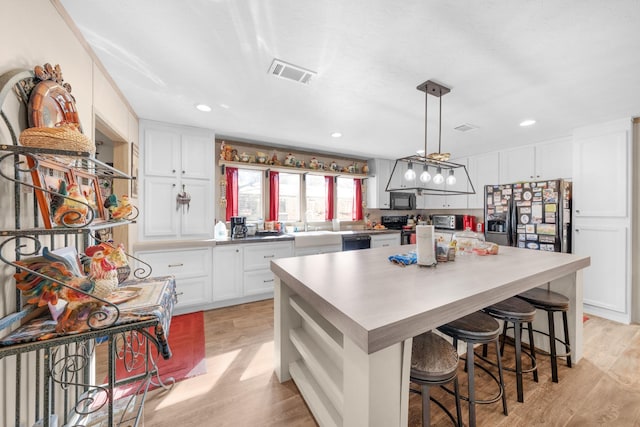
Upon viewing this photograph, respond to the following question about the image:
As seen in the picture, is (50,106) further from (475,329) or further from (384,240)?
(384,240)

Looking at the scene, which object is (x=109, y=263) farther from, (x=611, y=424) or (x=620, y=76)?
(x=620, y=76)

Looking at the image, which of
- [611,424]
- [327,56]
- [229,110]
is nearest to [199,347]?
[229,110]

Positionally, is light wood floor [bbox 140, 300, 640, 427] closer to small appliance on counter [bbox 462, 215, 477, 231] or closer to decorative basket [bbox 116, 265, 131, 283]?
decorative basket [bbox 116, 265, 131, 283]

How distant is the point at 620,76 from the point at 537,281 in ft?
6.25

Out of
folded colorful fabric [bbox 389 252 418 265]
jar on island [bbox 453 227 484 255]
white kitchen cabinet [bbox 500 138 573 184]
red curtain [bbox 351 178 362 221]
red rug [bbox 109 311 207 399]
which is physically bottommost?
red rug [bbox 109 311 207 399]

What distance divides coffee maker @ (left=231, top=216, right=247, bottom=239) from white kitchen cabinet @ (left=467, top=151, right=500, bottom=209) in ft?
13.6

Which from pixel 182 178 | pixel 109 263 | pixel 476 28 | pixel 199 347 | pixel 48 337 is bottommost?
pixel 199 347

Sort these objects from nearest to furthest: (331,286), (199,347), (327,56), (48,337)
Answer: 1. (48,337)
2. (331,286)
3. (327,56)
4. (199,347)

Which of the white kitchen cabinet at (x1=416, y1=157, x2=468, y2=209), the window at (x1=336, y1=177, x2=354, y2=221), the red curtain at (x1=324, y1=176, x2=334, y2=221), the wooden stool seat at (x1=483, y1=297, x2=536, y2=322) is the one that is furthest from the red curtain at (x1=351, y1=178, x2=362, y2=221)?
the wooden stool seat at (x1=483, y1=297, x2=536, y2=322)

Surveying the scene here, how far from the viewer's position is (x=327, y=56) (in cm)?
167

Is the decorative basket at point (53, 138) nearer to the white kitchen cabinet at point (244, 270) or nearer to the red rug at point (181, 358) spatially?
the red rug at point (181, 358)

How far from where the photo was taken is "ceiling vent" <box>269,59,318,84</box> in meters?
1.77

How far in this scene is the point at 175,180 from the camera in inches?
121

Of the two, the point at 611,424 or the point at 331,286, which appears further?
the point at 611,424
